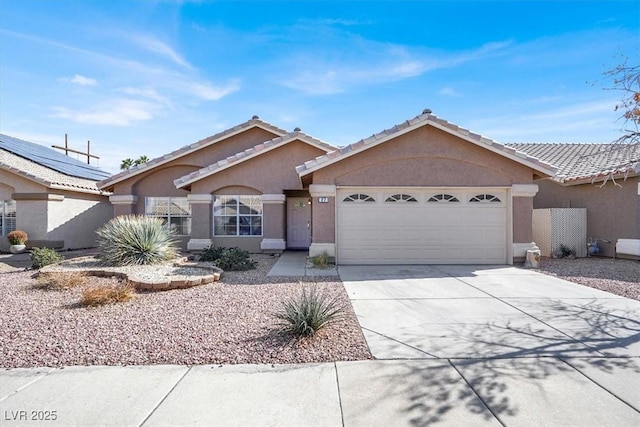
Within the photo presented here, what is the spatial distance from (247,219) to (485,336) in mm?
11493

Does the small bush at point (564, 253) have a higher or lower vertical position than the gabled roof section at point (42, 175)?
lower

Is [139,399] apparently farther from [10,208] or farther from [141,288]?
[10,208]

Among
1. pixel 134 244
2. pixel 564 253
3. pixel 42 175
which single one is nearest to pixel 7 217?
pixel 42 175

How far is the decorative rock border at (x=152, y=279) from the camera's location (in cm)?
844

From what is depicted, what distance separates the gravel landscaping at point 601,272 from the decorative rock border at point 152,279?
375 inches

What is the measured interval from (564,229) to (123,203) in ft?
60.2

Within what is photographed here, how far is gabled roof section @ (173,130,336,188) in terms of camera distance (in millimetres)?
14805

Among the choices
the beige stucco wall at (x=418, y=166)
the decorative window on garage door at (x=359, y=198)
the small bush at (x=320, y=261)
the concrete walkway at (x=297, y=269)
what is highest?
the beige stucco wall at (x=418, y=166)

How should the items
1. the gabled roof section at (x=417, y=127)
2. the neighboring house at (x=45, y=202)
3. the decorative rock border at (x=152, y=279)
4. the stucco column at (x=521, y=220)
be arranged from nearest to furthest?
the decorative rock border at (x=152, y=279) < the gabled roof section at (x=417, y=127) < the stucco column at (x=521, y=220) < the neighboring house at (x=45, y=202)

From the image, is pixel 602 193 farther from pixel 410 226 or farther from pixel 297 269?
pixel 297 269

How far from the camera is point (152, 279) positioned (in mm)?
8719

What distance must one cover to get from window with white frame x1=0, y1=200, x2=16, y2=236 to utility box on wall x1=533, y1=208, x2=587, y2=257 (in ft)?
74.9

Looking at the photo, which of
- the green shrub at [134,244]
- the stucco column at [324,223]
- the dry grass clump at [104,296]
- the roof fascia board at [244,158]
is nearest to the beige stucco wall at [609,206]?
the stucco column at [324,223]

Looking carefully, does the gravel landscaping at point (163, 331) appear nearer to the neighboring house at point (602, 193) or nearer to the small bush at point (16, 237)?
the small bush at point (16, 237)
